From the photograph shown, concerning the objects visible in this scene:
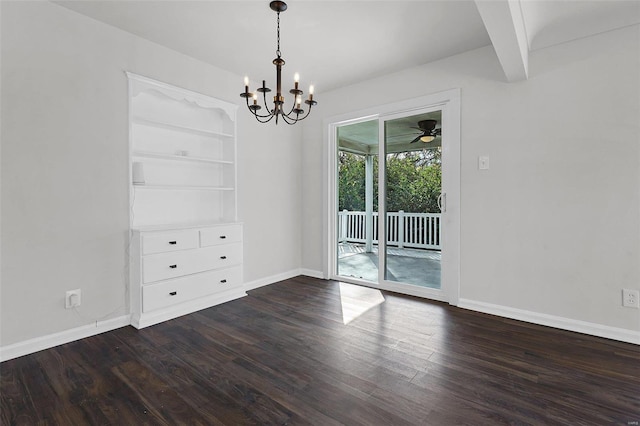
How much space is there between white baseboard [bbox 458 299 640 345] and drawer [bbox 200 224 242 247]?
254 centimetres

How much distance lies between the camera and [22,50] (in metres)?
2.30

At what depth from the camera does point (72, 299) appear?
2.54 m

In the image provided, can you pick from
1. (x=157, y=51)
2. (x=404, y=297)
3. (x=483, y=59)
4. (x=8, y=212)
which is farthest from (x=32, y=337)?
(x=483, y=59)

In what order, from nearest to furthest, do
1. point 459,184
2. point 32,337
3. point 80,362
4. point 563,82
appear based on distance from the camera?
point 80,362, point 32,337, point 563,82, point 459,184

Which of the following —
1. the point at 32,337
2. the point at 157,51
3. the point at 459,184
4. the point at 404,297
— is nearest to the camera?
the point at 32,337

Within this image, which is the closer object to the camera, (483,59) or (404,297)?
(483,59)

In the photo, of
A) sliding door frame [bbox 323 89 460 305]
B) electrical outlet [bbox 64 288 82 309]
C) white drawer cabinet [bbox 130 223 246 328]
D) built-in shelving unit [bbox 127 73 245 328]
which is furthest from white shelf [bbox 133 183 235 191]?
sliding door frame [bbox 323 89 460 305]

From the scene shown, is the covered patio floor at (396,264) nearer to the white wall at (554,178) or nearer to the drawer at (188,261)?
the white wall at (554,178)

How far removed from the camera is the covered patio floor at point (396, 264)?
12.1ft

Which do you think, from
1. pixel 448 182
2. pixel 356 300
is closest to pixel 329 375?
pixel 356 300

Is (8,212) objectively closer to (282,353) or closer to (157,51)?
(157,51)

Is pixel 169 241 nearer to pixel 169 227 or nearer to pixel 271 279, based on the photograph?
pixel 169 227

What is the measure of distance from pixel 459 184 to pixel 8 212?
3.85 meters

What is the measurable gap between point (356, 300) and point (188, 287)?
177cm
